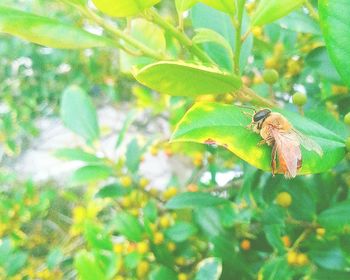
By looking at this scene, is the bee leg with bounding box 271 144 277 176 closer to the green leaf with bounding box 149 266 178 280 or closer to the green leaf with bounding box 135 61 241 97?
the green leaf with bounding box 135 61 241 97

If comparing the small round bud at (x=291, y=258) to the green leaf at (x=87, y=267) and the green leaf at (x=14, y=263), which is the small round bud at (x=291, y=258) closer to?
the green leaf at (x=87, y=267)

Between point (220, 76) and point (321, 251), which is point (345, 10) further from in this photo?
point (321, 251)

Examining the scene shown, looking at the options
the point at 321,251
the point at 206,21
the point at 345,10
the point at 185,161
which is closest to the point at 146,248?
the point at 321,251

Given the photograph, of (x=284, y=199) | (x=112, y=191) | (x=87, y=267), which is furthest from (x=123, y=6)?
(x=112, y=191)

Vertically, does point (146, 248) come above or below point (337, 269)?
below

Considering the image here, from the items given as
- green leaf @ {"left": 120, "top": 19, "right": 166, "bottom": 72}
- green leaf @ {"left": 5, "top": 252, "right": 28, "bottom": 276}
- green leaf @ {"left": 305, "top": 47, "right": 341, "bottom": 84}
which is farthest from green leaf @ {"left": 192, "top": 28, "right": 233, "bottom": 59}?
green leaf @ {"left": 5, "top": 252, "right": 28, "bottom": 276}

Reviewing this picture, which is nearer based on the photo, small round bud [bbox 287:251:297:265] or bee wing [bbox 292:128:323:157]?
bee wing [bbox 292:128:323:157]
